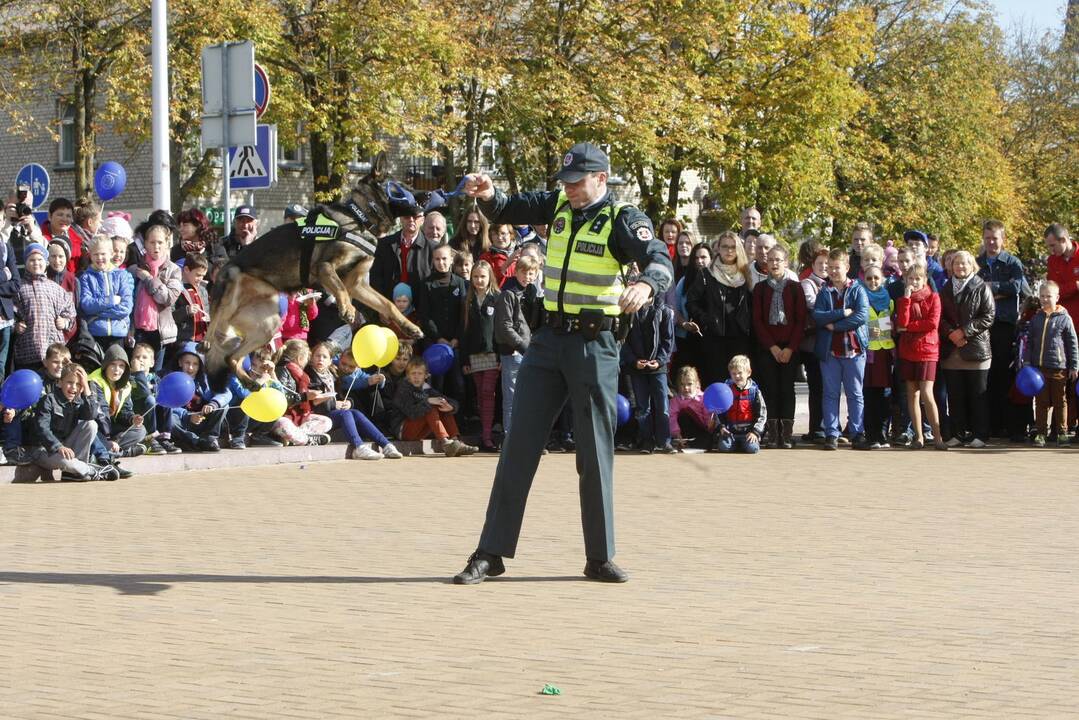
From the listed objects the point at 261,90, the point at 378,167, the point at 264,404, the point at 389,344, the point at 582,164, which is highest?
the point at 261,90

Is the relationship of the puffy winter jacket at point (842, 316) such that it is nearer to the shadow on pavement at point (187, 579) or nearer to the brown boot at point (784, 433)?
the brown boot at point (784, 433)

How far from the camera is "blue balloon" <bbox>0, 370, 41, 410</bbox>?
45.9 feet

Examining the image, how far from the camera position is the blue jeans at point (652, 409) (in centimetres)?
1734

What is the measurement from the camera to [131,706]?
19.7 ft

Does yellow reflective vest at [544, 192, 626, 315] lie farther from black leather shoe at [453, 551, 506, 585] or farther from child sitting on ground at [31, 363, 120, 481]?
child sitting on ground at [31, 363, 120, 481]

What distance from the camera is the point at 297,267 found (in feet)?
22.5

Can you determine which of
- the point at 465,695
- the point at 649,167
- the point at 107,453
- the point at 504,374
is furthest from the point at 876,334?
the point at 649,167

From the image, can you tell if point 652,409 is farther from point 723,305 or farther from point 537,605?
point 537,605

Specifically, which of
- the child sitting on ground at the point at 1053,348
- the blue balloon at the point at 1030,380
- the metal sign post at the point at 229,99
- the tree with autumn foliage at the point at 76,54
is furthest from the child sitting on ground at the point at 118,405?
the tree with autumn foliage at the point at 76,54

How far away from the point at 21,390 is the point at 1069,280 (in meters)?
11.6

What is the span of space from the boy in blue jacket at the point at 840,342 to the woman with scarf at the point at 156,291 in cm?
697

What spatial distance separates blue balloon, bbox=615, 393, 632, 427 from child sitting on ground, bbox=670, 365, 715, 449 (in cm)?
57

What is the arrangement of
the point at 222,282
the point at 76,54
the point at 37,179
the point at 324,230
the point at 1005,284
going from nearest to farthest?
the point at 324,230 < the point at 222,282 < the point at 1005,284 < the point at 37,179 < the point at 76,54

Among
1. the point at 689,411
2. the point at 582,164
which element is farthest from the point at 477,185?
the point at 689,411
